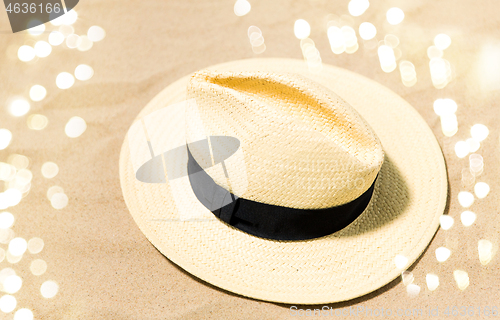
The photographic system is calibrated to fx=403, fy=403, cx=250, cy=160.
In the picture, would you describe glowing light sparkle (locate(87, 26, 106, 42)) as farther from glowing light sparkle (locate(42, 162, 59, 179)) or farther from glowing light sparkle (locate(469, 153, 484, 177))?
glowing light sparkle (locate(469, 153, 484, 177))

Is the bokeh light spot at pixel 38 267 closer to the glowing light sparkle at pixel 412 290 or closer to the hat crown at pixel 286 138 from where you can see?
the hat crown at pixel 286 138

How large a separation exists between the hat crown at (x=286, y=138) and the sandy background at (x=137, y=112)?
1.46ft

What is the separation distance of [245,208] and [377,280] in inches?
20.5

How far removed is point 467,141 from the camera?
77.5 inches

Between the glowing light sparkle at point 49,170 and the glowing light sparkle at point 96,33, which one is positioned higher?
the glowing light sparkle at point 96,33

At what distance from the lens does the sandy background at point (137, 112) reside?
1496mm

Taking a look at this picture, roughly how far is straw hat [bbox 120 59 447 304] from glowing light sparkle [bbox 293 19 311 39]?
1.20m

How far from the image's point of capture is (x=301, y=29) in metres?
2.57

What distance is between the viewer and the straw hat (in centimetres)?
129

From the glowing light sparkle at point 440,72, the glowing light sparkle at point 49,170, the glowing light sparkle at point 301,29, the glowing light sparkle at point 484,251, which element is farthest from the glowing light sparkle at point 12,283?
the glowing light sparkle at point 440,72

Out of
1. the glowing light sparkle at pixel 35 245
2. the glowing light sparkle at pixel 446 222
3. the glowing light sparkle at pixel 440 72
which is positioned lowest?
the glowing light sparkle at pixel 35 245

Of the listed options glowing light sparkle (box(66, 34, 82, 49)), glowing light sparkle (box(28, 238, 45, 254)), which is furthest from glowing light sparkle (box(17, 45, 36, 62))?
glowing light sparkle (box(28, 238, 45, 254))

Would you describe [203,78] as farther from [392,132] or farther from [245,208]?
[392,132]

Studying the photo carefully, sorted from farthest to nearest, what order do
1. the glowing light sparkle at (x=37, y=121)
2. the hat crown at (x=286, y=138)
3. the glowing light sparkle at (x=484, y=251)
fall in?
the glowing light sparkle at (x=37, y=121) → the glowing light sparkle at (x=484, y=251) → the hat crown at (x=286, y=138)
